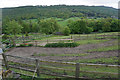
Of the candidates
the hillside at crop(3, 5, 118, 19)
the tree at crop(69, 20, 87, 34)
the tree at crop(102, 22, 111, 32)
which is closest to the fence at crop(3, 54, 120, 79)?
the tree at crop(69, 20, 87, 34)

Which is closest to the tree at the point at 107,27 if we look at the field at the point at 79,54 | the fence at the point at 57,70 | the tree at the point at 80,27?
the tree at the point at 80,27

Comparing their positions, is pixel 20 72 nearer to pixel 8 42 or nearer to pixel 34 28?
pixel 8 42

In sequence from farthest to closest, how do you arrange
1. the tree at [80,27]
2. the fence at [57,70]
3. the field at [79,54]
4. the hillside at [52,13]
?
1. the hillside at [52,13]
2. the tree at [80,27]
3. the field at [79,54]
4. the fence at [57,70]

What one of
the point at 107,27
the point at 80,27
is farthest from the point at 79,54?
the point at 107,27

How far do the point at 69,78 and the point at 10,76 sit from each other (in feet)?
11.1

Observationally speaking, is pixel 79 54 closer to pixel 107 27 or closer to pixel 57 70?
pixel 57 70

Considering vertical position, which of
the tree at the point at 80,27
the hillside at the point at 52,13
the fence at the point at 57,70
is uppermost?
the hillside at the point at 52,13

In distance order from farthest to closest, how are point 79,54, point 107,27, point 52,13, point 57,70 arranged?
point 52,13 < point 107,27 < point 79,54 < point 57,70

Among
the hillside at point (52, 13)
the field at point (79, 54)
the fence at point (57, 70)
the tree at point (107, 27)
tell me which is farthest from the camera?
the hillside at point (52, 13)

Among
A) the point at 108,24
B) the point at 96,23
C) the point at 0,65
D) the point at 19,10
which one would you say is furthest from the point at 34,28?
the point at 19,10

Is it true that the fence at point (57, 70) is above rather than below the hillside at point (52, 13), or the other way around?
below

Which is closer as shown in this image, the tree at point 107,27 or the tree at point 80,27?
the tree at point 80,27

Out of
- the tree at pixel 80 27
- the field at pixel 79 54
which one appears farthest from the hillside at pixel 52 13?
the field at pixel 79 54

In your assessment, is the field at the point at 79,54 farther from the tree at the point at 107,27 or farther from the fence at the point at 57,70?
the tree at the point at 107,27
